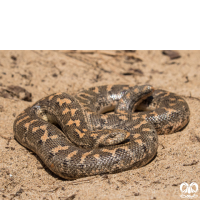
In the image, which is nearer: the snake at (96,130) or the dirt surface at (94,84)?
the dirt surface at (94,84)

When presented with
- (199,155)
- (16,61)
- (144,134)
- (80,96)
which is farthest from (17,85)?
(199,155)

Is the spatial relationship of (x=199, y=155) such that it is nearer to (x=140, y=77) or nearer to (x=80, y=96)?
(x=80, y=96)

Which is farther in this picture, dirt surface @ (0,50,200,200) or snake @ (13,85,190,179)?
snake @ (13,85,190,179)

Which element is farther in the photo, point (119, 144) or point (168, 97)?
point (168, 97)
